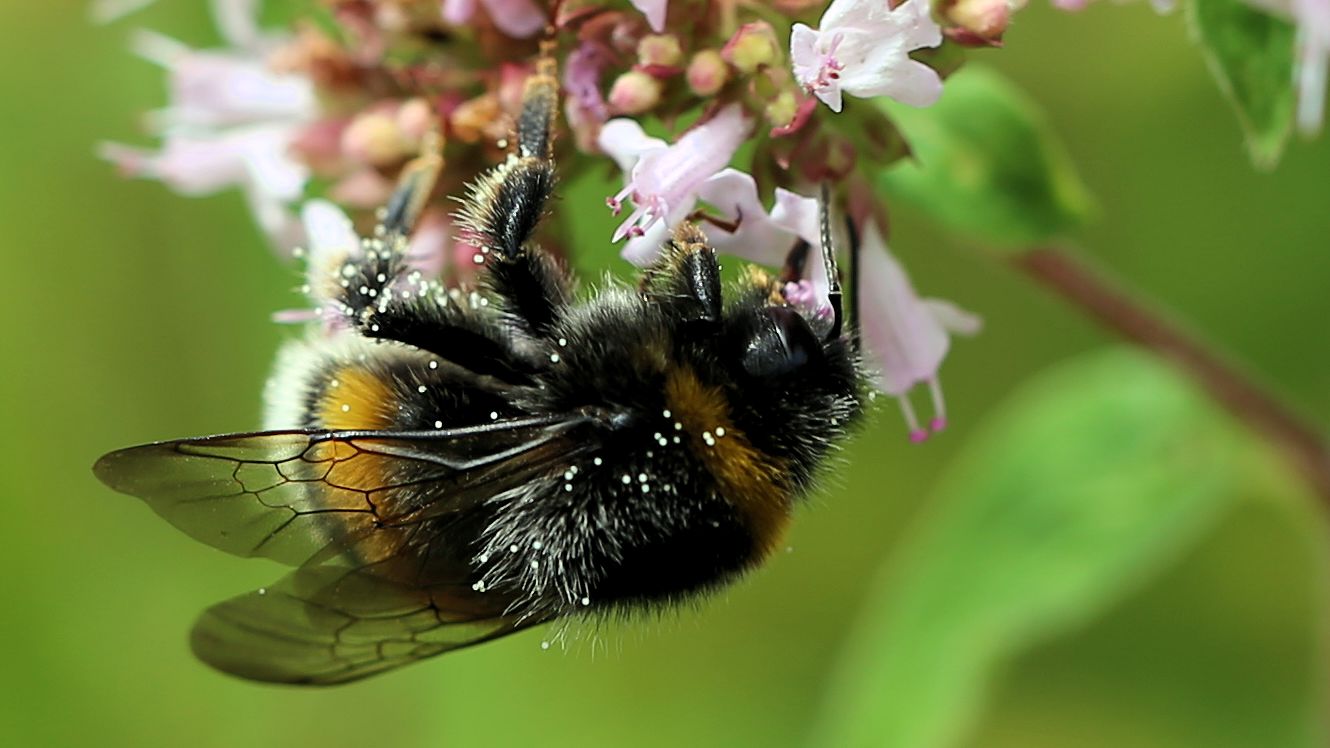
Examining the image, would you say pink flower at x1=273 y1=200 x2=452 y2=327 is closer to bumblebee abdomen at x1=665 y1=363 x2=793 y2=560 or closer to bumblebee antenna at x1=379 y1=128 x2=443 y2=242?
bumblebee antenna at x1=379 y1=128 x2=443 y2=242

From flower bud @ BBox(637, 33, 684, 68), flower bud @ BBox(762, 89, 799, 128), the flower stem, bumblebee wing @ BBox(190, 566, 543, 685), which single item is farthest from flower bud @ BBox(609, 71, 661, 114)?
the flower stem

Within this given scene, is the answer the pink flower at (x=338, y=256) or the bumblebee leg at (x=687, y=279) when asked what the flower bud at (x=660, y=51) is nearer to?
the bumblebee leg at (x=687, y=279)

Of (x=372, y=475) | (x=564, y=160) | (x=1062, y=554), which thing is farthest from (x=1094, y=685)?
(x=372, y=475)

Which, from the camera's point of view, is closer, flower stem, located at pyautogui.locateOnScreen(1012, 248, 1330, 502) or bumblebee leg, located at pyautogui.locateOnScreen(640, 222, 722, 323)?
bumblebee leg, located at pyautogui.locateOnScreen(640, 222, 722, 323)

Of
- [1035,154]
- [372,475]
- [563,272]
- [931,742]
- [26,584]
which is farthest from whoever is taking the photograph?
[26,584]

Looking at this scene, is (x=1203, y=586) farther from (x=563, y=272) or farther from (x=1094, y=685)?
(x=563, y=272)

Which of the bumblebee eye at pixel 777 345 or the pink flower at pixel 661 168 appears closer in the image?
the bumblebee eye at pixel 777 345

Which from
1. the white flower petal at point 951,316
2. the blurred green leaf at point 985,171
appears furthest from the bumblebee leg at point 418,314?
the blurred green leaf at point 985,171
